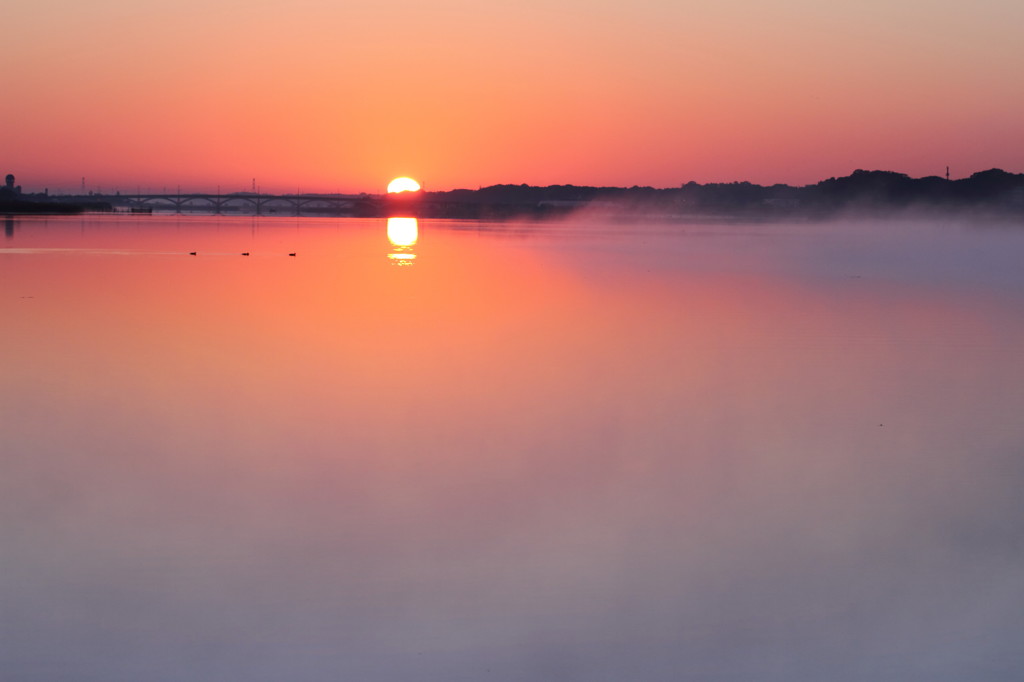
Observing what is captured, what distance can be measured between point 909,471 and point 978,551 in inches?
76.7

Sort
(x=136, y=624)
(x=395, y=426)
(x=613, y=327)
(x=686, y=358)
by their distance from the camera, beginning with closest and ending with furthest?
(x=136, y=624), (x=395, y=426), (x=686, y=358), (x=613, y=327)

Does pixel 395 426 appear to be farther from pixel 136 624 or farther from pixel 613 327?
pixel 613 327

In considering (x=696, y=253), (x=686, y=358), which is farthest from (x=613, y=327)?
(x=696, y=253)

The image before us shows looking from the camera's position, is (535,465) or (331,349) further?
(331,349)

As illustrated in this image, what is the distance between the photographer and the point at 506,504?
7559 mm

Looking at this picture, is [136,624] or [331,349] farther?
[331,349]

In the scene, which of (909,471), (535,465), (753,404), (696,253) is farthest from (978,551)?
(696,253)

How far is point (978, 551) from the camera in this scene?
671cm

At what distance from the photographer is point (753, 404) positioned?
11.2 m

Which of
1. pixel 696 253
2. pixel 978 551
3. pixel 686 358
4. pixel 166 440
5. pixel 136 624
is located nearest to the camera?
pixel 136 624

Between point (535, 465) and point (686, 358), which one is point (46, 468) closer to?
point (535, 465)

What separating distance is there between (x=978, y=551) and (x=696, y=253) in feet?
135

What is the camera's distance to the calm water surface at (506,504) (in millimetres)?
5352

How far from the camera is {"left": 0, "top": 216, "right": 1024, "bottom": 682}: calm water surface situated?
211 inches
